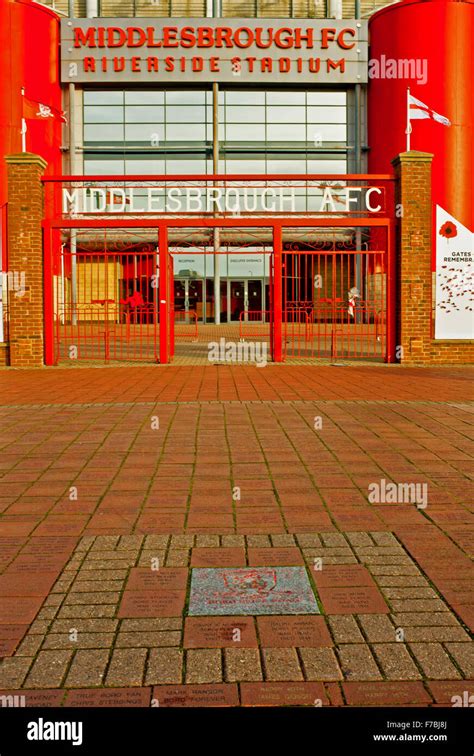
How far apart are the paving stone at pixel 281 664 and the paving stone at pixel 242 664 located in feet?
0.11

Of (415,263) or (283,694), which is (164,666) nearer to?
(283,694)

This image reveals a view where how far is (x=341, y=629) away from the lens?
327 cm

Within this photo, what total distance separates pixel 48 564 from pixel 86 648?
106 cm

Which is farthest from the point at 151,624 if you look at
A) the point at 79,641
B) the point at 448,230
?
the point at 448,230

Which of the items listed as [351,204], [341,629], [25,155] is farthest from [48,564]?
[351,204]

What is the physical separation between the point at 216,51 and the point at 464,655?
38.4m

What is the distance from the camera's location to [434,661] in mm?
2967

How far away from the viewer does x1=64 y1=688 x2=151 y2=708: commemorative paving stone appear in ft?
8.71

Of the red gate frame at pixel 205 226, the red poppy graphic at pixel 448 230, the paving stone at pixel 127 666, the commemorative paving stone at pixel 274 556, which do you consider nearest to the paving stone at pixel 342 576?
the commemorative paving stone at pixel 274 556

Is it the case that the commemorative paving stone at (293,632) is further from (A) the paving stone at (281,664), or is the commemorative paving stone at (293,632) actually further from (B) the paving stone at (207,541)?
(B) the paving stone at (207,541)

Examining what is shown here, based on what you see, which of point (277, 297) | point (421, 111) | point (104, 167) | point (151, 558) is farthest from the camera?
point (104, 167)

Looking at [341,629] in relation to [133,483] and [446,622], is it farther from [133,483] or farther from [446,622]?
[133,483]

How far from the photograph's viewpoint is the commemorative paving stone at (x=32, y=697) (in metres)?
2.67

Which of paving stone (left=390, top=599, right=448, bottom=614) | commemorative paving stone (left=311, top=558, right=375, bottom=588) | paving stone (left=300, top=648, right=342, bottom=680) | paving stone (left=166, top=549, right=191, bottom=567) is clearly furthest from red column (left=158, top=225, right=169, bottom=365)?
paving stone (left=300, top=648, right=342, bottom=680)
